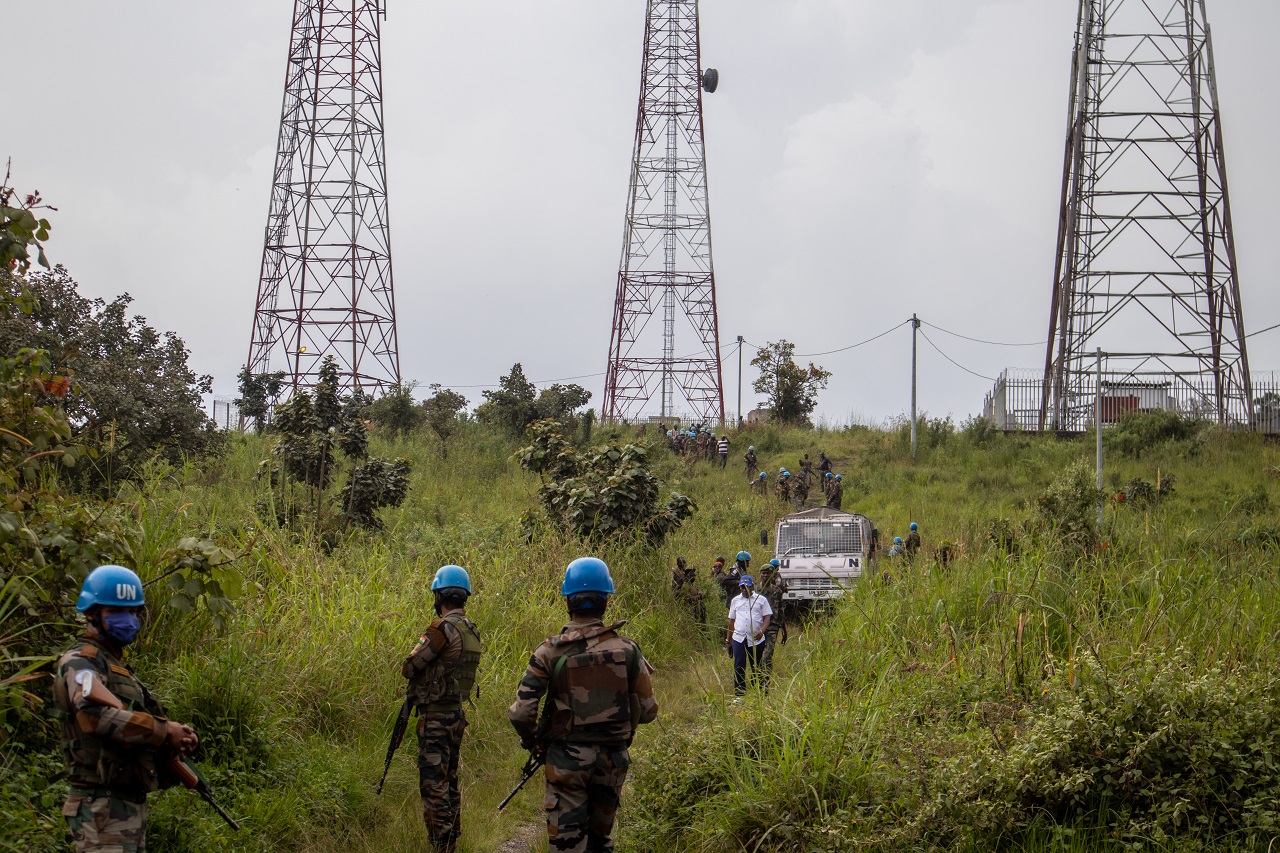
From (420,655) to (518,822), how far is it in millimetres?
1796

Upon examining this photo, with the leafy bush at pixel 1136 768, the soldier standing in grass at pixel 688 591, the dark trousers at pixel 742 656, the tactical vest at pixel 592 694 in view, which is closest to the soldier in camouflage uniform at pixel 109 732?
the tactical vest at pixel 592 694

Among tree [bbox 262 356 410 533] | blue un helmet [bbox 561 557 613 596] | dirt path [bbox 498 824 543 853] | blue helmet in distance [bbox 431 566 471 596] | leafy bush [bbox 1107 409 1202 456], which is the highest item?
leafy bush [bbox 1107 409 1202 456]

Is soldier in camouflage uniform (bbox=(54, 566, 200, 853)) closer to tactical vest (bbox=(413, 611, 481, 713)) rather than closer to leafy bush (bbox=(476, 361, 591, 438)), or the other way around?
tactical vest (bbox=(413, 611, 481, 713))

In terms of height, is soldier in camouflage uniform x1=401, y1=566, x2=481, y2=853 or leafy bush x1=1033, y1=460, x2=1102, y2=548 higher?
leafy bush x1=1033, y1=460, x2=1102, y2=548

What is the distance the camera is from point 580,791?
5.58 metres

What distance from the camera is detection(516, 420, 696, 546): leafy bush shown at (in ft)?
47.8

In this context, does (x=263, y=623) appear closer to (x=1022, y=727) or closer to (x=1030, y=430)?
(x=1022, y=727)

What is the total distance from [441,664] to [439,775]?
2.26 feet

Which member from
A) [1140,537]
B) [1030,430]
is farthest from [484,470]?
[1140,537]

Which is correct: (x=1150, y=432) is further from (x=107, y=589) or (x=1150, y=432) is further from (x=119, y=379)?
(x=107, y=589)

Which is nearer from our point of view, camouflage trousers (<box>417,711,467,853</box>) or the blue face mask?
the blue face mask

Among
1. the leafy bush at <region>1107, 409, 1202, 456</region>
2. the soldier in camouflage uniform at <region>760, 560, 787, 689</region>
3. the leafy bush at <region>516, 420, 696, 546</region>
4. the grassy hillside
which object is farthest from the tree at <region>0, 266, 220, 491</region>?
the leafy bush at <region>1107, 409, 1202, 456</region>

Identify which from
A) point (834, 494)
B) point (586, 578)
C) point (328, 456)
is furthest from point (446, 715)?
point (834, 494)

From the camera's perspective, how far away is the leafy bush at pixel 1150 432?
3186 cm
